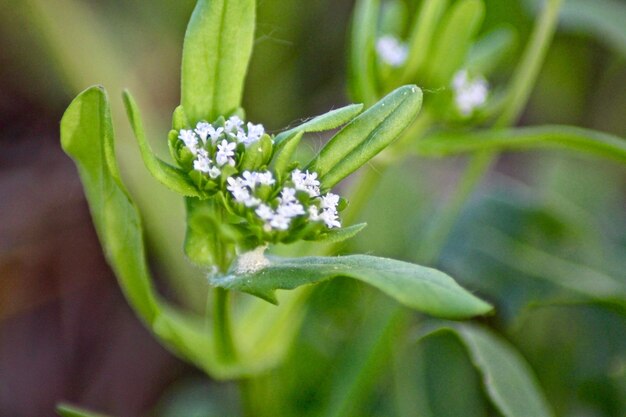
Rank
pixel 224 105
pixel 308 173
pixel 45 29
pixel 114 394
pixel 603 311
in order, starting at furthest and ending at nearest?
pixel 45 29, pixel 114 394, pixel 603 311, pixel 224 105, pixel 308 173

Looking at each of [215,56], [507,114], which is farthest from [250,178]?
[507,114]

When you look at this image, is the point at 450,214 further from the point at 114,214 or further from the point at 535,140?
the point at 114,214

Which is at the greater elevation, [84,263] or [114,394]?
[84,263]

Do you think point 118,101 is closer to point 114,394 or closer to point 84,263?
point 84,263

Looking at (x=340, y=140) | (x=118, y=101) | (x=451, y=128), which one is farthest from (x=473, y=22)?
(x=118, y=101)

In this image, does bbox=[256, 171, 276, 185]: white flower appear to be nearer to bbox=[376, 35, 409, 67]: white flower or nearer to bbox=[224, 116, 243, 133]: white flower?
bbox=[224, 116, 243, 133]: white flower

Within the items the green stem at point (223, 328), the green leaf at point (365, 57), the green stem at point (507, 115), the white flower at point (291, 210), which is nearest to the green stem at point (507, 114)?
the green stem at point (507, 115)

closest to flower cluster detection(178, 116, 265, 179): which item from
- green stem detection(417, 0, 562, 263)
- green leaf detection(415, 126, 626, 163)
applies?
green leaf detection(415, 126, 626, 163)
